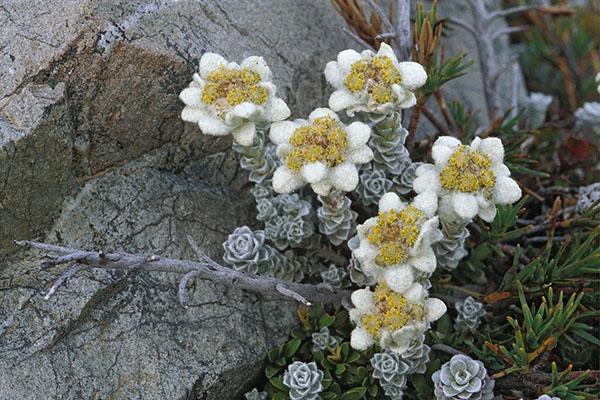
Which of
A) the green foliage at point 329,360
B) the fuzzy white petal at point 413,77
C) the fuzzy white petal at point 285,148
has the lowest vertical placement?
the green foliage at point 329,360

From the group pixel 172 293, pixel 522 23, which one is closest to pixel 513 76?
pixel 522 23

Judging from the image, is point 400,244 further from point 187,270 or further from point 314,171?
point 187,270

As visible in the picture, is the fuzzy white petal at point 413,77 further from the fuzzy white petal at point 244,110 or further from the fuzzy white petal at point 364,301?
the fuzzy white petal at point 364,301

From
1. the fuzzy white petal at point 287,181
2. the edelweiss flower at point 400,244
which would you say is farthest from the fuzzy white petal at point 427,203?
the fuzzy white petal at point 287,181

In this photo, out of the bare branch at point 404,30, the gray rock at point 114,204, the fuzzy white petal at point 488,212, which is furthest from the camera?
the bare branch at point 404,30

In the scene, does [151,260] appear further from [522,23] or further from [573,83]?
[522,23]

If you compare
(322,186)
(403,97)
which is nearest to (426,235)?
(322,186)

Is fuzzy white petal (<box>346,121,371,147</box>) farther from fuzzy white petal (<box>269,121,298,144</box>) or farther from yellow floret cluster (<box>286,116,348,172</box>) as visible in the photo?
fuzzy white petal (<box>269,121,298,144</box>)
